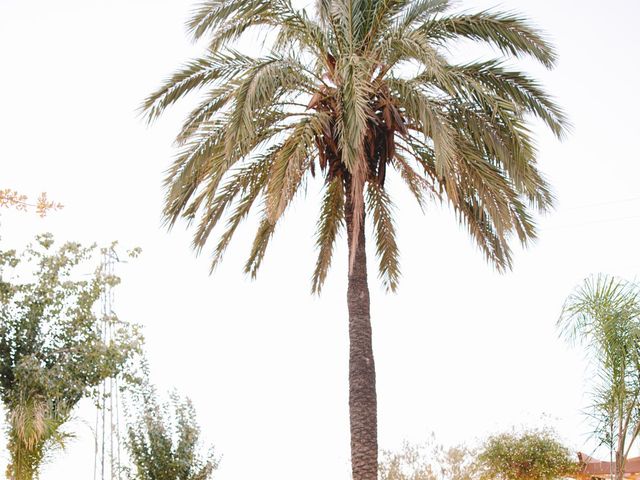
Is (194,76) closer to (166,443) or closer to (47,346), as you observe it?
(47,346)

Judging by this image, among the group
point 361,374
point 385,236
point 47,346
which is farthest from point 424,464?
point 47,346

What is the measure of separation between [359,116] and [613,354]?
4.29 m

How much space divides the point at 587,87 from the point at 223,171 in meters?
10.8

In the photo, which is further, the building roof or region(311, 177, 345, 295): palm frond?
the building roof

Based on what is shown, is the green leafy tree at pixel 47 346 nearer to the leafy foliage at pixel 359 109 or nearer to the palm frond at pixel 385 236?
the leafy foliage at pixel 359 109

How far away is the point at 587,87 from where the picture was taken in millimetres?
18359

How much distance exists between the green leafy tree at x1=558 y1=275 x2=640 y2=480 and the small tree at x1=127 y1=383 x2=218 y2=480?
8376 mm

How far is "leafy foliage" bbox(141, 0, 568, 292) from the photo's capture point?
10.7m

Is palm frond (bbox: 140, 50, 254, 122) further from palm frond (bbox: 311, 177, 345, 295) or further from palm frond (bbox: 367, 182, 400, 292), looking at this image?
palm frond (bbox: 367, 182, 400, 292)

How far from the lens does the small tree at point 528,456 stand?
63.4 ft

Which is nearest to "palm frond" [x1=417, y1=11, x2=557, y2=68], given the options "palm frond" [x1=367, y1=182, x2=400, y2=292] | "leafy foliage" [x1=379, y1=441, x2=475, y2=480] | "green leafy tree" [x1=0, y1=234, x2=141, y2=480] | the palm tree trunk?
the palm tree trunk

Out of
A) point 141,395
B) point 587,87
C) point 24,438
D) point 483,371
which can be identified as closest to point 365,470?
point 24,438

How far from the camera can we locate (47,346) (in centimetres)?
1205

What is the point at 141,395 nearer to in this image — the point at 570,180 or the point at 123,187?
the point at 123,187
